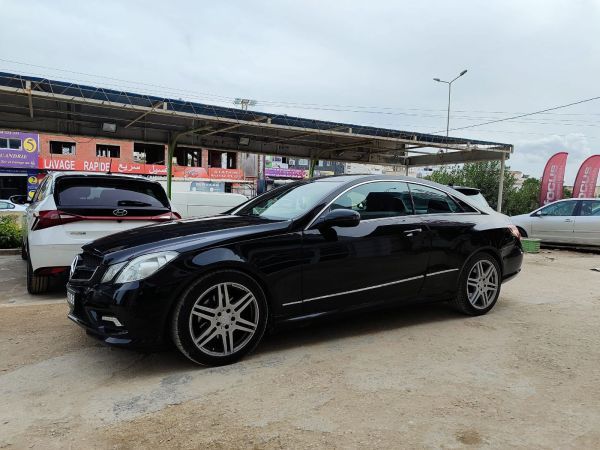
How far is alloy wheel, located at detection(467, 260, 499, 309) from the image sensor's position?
16.0 feet

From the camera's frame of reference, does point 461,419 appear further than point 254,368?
No

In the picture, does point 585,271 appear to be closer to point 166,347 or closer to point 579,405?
point 579,405

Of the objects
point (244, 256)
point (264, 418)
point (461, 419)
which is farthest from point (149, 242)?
point (461, 419)

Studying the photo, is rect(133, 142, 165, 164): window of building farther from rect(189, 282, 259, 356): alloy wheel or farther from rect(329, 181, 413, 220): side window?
rect(189, 282, 259, 356): alloy wheel

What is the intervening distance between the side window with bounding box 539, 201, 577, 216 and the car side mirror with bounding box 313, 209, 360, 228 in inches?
418

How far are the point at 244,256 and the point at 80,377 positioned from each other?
1.44m

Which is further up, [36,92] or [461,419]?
[36,92]

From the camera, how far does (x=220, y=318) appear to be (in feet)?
11.2

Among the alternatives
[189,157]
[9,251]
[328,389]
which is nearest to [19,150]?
[189,157]

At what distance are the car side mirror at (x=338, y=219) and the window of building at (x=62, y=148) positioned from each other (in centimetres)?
3867

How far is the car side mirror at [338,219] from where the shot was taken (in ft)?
12.5

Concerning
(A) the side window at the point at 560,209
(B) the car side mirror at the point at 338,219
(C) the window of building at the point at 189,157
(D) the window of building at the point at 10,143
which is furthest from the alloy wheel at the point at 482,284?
(C) the window of building at the point at 189,157

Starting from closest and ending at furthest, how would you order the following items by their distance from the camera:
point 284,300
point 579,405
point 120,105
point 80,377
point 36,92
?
point 579,405, point 80,377, point 284,300, point 36,92, point 120,105

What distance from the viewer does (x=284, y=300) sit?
12.0 feet
